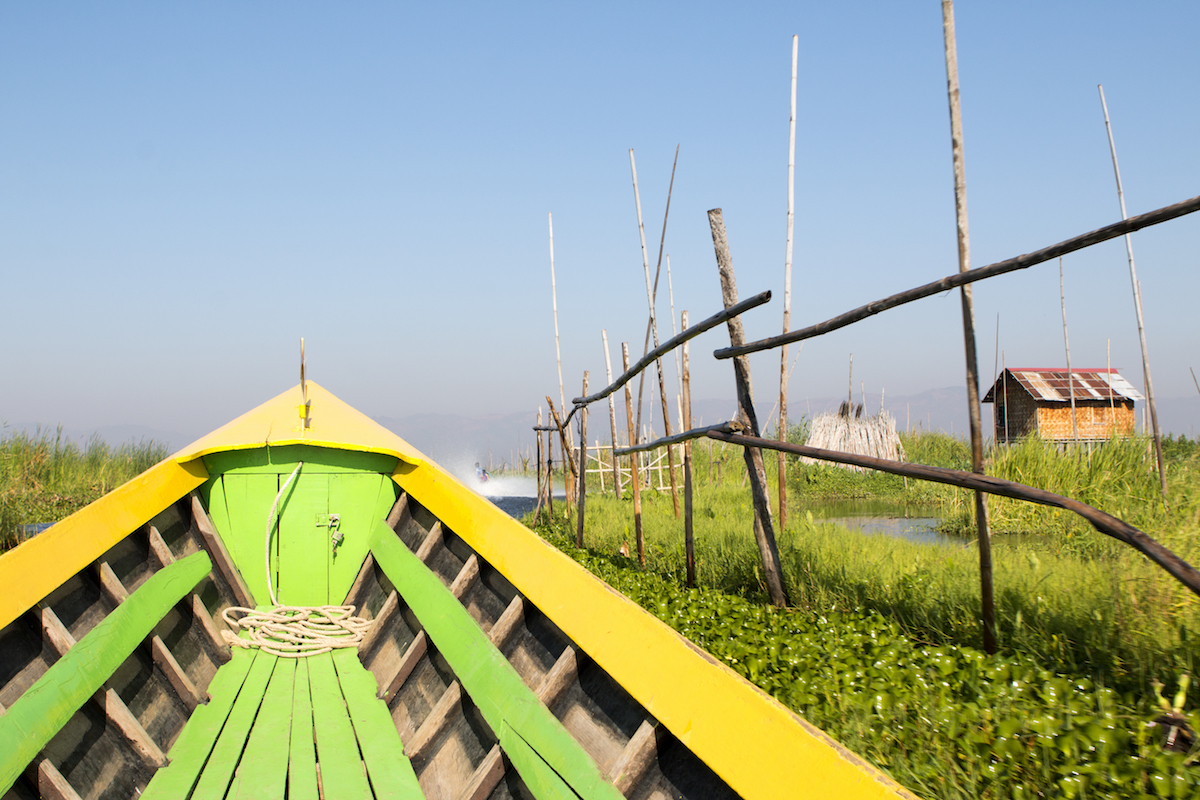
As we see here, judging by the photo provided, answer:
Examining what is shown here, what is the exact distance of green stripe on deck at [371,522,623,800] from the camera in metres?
1.89

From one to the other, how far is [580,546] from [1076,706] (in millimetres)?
4998

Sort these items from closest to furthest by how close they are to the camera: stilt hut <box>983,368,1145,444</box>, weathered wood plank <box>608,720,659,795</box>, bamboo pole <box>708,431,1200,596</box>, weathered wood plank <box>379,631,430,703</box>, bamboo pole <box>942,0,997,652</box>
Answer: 1. bamboo pole <box>708,431,1200,596</box>
2. weathered wood plank <box>608,720,659,795</box>
3. bamboo pole <box>942,0,997,652</box>
4. weathered wood plank <box>379,631,430,703</box>
5. stilt hut <box>983,368,1145,444</box>

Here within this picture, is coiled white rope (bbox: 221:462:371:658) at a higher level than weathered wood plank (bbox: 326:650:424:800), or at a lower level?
higher

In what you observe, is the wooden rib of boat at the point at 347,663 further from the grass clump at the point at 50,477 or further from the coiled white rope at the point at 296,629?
the grass clump at the point at 50,477

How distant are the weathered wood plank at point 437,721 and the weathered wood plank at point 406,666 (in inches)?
17.6

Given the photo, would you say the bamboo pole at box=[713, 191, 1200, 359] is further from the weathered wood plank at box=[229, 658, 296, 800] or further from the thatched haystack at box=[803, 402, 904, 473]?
the thatched haystack at box=[803, 402, 904, 473]

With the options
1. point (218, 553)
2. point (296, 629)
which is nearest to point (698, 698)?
point (296, 629)

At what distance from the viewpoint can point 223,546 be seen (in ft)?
12.7

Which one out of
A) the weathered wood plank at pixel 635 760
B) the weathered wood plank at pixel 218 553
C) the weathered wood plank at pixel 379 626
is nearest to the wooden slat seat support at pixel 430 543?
the weathered wood plank at pixel 379 626

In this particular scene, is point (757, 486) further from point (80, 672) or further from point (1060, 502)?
point (80, 672)

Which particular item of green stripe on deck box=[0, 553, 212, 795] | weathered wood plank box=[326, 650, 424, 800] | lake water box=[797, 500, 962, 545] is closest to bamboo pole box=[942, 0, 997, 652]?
weathered wood plank box=[326, 650, 424, 800]

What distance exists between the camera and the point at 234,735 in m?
2.82

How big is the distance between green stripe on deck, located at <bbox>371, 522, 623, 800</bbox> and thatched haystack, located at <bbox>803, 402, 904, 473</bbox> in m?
16.8

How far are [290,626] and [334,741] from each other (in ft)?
3.73
